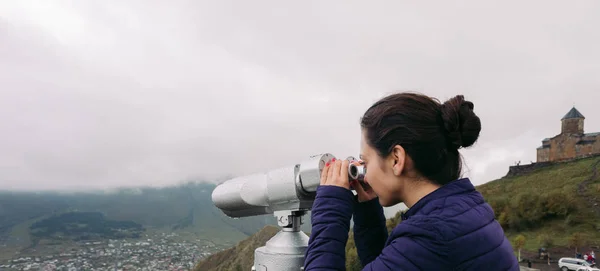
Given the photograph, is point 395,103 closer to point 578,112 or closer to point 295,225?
point 295,225

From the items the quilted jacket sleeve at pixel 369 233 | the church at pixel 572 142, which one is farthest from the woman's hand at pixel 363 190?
the church at pixel 572 142

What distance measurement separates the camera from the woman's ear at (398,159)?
154 centimetres

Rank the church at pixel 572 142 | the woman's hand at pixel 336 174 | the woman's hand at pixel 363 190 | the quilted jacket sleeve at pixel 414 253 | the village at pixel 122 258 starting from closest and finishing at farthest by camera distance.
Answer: the quilted jacket sleeve at pixel 414 253, the woman's hand at pixel 336 174, the woman's hand at pixel 363 190, the church at pixel 572 142, the village at pixel 122 258

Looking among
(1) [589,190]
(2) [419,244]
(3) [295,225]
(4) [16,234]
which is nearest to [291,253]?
(3) [295,225]

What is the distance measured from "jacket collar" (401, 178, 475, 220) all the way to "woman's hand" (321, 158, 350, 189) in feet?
1.02

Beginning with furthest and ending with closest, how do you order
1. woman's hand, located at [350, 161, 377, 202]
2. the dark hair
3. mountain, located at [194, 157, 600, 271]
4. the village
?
1. the village
2. mountain, located at [194, 157, 600, 271]
3. woman's hand, located at [350, 161, 377, 202]
4. the dark hair

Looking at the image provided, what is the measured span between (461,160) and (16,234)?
722ft

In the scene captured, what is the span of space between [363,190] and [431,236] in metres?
0.63

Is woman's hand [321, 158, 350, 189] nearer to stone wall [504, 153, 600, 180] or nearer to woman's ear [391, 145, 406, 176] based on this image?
woman's ear [391, 145, 406, 176]

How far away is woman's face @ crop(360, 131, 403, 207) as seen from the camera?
1.62 meters

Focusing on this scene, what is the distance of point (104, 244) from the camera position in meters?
165

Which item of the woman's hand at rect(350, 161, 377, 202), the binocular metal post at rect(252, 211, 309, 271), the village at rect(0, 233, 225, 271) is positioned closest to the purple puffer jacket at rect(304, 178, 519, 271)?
the woman's hand at rect(350, 161, 377, 202)

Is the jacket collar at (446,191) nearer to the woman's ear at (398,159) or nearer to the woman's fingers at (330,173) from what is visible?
the woman's ear at (398,159)

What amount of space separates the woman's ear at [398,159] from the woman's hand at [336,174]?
232 mm
